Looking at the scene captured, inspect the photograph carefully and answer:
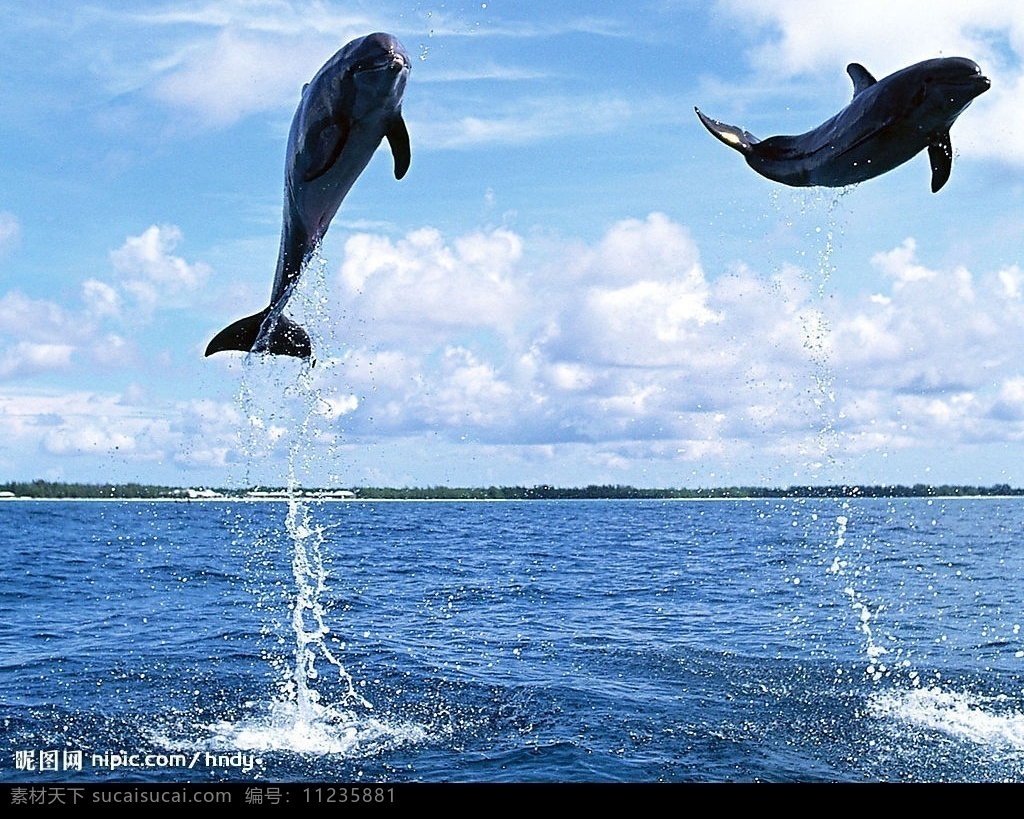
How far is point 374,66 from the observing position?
8.50 m

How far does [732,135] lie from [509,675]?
31.9 ft

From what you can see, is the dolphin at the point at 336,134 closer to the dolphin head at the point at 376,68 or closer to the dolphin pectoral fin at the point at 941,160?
the dolphin head at the point at 376,68

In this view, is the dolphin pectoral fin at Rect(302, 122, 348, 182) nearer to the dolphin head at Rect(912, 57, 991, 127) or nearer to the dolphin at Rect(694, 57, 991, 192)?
the dolphin at Rect(694, 57, 991, 192)

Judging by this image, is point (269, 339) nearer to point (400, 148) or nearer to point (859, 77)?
point (400, 148)

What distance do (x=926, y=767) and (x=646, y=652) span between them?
7.13 m

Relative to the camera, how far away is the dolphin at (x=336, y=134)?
8.59 metres

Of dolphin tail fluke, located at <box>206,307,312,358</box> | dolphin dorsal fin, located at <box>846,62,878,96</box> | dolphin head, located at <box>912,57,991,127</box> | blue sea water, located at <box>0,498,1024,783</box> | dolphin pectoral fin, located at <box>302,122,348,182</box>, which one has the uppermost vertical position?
dolphin dorsal fin, located at <box>846,62,878,96</box>

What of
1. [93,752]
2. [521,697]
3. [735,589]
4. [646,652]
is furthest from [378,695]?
[735,589]

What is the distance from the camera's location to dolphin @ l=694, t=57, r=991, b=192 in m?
9.04

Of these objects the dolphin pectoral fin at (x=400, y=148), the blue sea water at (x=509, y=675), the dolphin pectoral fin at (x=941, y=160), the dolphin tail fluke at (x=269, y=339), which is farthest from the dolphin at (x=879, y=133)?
the blue sea water at (x=509, y=675)

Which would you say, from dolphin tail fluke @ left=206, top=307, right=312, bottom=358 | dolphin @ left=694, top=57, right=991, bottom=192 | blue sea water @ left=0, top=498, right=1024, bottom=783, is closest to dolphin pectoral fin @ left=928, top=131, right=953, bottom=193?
dolphin @ left=694, top=57, right=991, bottom=192

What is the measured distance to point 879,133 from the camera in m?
9.30
